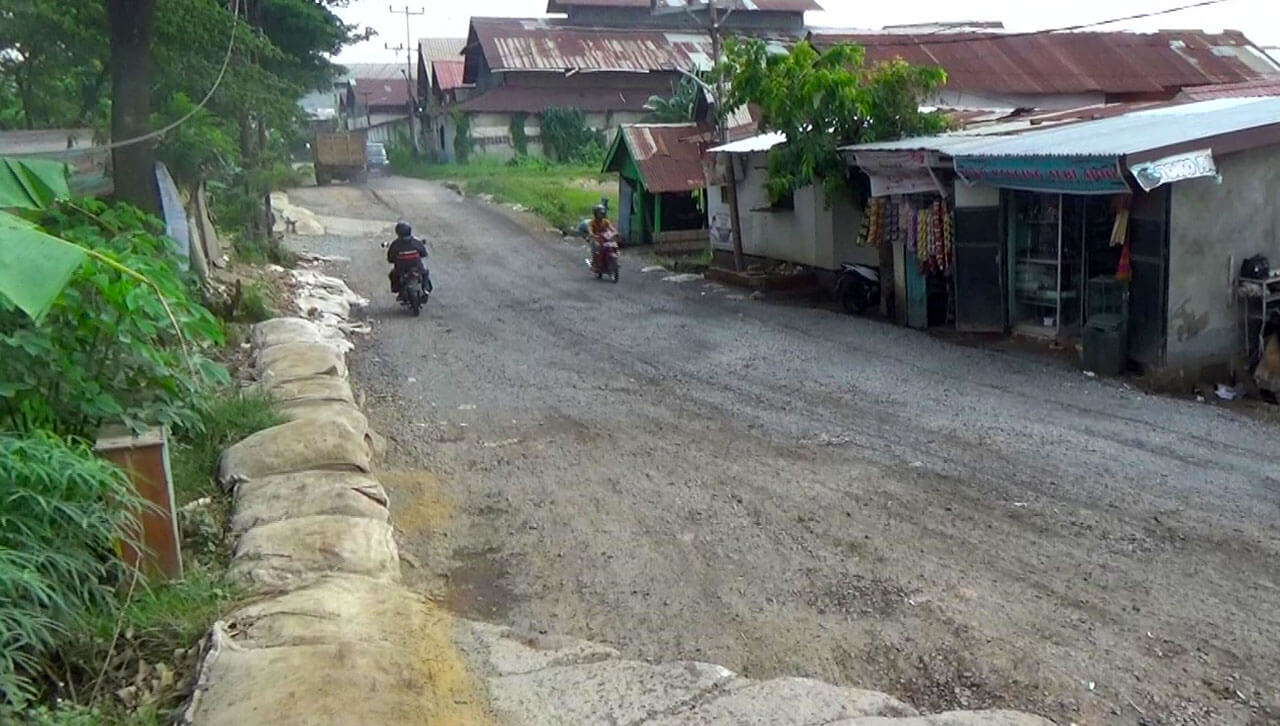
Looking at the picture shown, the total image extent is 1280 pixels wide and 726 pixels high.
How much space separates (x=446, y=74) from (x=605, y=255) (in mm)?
33701

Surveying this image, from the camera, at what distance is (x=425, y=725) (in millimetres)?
4008

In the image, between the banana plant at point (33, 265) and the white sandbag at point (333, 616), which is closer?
the banana plant at point (33, 265)

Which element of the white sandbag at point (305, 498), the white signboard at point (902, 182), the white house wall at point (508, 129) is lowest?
the white sandbag at point (305, 498)

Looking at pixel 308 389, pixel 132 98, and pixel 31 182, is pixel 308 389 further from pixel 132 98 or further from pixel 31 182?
pixel 132 98

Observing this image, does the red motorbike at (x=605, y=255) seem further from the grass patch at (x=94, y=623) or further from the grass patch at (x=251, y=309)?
the grass patch at (x=94, y=623)

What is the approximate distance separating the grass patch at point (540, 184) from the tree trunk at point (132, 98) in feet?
41.9

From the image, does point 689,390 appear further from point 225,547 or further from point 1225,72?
point 1225,72

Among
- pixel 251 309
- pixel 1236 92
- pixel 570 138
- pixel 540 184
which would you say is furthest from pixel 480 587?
pixel 570 138

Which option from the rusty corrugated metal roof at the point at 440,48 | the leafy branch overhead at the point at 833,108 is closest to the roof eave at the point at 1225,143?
the leafy branch overhead at the point at 833,108

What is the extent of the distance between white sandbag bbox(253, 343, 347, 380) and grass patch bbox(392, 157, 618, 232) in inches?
628

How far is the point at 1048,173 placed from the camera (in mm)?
10734

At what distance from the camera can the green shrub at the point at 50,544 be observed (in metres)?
4.15

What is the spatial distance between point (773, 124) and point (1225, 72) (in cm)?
1599

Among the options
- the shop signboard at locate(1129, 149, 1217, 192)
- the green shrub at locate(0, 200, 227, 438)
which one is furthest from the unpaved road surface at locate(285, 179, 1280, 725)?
the shop signboard at locate(1129, 149, 1217, 192)
